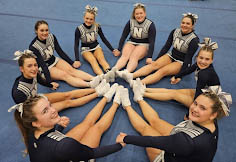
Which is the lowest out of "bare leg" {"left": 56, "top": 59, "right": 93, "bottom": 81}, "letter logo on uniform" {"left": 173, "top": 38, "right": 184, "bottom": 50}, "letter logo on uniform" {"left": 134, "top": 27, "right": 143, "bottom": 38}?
"bare leg" {"left": 56, "top": 59, "right": 93, "bottom": 81}

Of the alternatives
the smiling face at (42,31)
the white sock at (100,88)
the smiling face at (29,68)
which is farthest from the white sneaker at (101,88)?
the smiling face at (42,31)

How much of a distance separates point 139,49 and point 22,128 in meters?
2.19

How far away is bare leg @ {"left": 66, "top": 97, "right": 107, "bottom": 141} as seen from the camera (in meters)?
2.05

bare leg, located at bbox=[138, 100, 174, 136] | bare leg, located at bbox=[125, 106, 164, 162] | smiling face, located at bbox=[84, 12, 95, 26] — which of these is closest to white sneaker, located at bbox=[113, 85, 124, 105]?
bare leg, located at bbox=[125, 106, 164, 162]

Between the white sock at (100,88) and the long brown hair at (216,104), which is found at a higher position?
the long brown hair at (216,104)

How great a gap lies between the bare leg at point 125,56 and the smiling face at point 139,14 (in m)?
0.45

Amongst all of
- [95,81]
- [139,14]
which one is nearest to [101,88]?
[95,81]

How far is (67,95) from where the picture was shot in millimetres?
2590

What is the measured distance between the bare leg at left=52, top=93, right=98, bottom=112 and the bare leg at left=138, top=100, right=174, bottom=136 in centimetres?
64

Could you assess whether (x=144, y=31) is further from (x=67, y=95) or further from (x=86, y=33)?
(x=67, y=95)

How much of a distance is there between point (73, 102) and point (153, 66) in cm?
130

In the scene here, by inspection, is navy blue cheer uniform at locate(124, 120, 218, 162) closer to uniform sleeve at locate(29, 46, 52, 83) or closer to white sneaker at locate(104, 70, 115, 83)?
white sneaker at locate(104, 70, 115, 83)

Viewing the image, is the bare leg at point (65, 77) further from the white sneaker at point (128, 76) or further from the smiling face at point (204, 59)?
the smiling face at point (204, 59)

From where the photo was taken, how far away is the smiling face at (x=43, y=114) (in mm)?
1469
